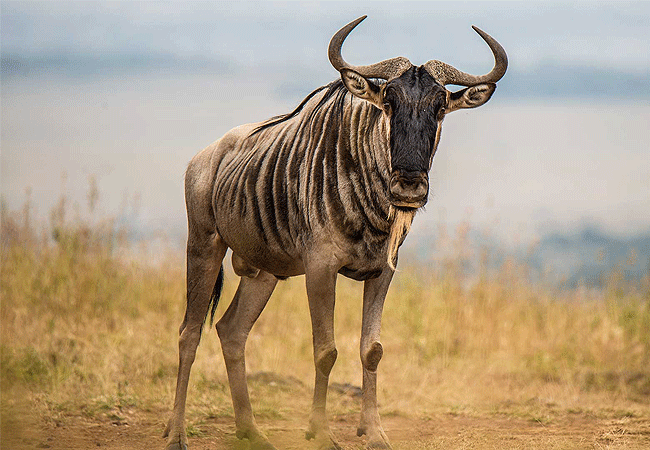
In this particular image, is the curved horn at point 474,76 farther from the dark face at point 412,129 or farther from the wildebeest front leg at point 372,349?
the wildebeest front leg at point 372,349

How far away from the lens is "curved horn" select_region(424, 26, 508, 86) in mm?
5305

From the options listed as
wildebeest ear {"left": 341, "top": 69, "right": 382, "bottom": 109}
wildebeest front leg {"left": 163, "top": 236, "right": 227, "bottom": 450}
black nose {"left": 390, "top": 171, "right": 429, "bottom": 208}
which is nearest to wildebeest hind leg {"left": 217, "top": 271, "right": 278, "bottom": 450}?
wildebeest front leg {"left": 163, "top": 236, "right": 227, "bottom": 450}

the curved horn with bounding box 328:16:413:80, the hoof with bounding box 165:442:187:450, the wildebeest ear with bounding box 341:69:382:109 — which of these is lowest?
the hoof with bounding box 165:442:187:450

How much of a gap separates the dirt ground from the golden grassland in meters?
0.10

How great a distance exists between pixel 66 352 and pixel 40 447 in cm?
296

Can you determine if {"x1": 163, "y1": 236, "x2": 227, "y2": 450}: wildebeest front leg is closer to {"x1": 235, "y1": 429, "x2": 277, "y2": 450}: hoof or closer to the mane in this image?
{"x1": 235, "y1": 429, "x2": 277, "y2": 450}: hoof

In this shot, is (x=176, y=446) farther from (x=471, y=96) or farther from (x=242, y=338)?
(x=471, y=96)

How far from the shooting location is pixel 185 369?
20.5ft

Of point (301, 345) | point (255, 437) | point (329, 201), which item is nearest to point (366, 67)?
point (329, 201)

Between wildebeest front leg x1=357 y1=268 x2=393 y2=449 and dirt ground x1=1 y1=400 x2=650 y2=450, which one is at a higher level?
wildebeest front leg x1=357 y1=268 x2=393 y2=449

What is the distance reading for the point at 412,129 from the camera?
4898 millimetres

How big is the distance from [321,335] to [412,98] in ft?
5.32

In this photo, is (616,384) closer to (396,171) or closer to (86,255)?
(396,171)

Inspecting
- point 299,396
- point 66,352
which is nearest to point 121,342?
point 66,352
